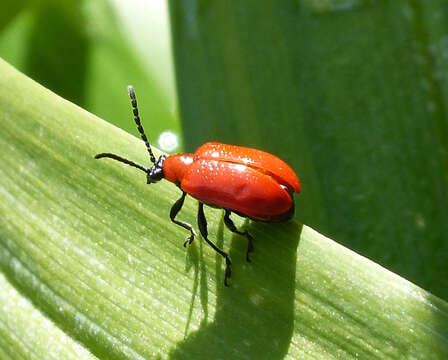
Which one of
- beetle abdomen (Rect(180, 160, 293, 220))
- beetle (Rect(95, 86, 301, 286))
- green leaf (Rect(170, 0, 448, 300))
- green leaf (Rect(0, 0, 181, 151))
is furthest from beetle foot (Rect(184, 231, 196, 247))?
green leaf (Rect(0, 0, 181, 151))

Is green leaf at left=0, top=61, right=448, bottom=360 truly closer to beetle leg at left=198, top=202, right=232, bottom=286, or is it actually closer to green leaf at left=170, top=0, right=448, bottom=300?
beetle leg at left=198, top=202, right=232, bottom=286

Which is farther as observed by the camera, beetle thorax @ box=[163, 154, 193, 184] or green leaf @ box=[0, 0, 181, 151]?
green leaf @ box=[0, 0, 181, 151]

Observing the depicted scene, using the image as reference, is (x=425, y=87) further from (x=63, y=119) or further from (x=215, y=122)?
(x=63, y=119)

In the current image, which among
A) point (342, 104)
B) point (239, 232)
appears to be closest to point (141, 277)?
point (239, 232)

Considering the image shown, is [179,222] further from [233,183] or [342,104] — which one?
[342,104]

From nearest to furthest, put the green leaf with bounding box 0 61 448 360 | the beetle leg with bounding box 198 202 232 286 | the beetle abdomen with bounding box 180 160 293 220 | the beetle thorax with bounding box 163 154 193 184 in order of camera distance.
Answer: the green leaf with bounding box 0 61 448 360 < the beetle leg with bounding box 198 202 232 286 < the beetle abdomen with bounding box 180 160 293 220 < the beetle thorax with bounding box 163 154 193 184

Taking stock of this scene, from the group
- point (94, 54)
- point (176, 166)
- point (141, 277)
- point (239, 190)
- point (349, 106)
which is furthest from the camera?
point (94, 54)

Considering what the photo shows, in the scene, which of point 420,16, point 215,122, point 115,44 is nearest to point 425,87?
point 420,16
